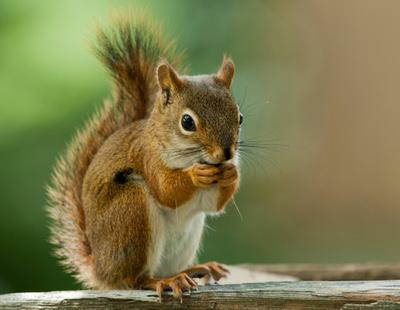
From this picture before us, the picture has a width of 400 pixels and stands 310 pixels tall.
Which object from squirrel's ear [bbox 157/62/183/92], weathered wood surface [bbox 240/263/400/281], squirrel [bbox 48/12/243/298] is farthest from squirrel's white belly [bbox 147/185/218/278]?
weathered wood surface [bbox 240/263/400/281]

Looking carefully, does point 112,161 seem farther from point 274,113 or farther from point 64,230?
point 274,113


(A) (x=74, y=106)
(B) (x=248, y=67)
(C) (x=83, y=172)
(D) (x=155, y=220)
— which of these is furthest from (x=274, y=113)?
(D) (x=155, y=220)

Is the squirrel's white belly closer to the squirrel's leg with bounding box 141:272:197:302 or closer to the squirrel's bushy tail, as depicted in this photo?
the squirrel's leg with bounding box 141:272:197:302

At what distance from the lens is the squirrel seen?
1.91 metres

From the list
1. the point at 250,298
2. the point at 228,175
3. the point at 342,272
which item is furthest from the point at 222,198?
the point at 342,272

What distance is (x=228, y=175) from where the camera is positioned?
1916 mm

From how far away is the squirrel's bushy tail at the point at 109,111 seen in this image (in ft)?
7.39

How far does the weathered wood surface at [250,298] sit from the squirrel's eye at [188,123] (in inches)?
14.4

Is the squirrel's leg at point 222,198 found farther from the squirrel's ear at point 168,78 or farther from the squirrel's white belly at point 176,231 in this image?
the squirrel's ear at point 168,78

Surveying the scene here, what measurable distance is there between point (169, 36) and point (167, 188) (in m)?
0.58

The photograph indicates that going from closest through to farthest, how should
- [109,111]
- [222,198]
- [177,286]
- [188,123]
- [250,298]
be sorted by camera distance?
[250,298] < [177,286] < [188,123] < [222,198] < [109,111]

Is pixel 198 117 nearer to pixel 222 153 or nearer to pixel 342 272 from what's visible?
pixel 222 153

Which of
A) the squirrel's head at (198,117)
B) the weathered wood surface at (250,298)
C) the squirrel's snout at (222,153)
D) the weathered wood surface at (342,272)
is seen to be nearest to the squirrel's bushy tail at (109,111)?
the squirrel's head at (198,117)

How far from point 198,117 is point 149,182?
0.22 metres
